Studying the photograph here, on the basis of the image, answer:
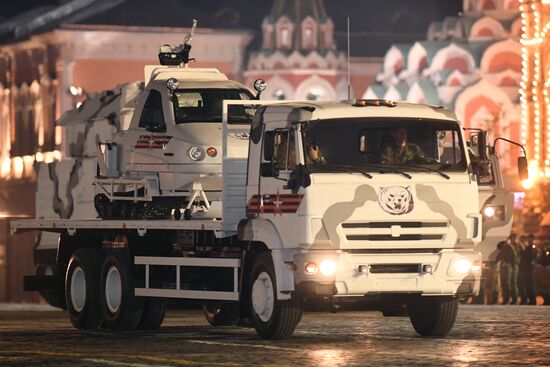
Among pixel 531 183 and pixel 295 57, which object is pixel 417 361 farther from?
pixel 295 57

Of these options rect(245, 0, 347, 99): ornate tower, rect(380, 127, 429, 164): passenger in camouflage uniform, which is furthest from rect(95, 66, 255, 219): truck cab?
rect(245, 0, 347, 99): ornate tower

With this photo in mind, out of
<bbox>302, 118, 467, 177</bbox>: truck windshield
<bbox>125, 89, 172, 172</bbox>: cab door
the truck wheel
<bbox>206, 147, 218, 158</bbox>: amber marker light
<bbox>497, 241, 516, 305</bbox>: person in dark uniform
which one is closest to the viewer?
<bbox>302, 118, 467, 177</bbox>: truck windshield

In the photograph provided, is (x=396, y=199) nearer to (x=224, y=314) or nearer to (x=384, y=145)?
(x=384, y=145)

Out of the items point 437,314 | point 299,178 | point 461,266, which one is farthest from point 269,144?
point 437,314

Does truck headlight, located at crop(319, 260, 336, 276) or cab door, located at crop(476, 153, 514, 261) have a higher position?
cab door, located at crop(476, 153, 514, 261)

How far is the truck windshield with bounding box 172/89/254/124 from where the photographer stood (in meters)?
28.1

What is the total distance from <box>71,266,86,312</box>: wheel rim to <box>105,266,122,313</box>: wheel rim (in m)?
0.74

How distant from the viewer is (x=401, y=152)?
24047 millimetres

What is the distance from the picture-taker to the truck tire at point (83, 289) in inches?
1091

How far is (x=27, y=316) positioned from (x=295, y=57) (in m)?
56.9

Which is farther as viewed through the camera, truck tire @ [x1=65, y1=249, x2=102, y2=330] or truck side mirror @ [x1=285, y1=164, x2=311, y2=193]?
truck tire @ [x1=65, y1=249, x2=102, y2=330]

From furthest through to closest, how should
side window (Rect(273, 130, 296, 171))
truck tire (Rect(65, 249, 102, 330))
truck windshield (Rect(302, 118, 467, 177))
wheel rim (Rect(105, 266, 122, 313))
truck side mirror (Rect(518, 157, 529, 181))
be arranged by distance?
1. truck tire (Rect(65, 249, 102, 330))
2. wheel rim (Rect(105, 266, 122, 313))
3. truck side mirror (Rect(518, 157, 529, 181))
4. truck windshield (Rect(302, 118, 467, 177))
5. side window (Rect(273, 130, 296, 171))

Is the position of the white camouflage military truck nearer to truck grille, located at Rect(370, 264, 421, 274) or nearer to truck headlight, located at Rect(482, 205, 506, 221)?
truck grille, located at Rect(370, 264, 421, 274)

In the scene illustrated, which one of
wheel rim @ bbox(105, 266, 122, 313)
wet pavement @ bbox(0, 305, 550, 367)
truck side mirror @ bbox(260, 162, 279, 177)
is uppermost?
truck side mirror @ bbox(260, 162, 279, 177)
